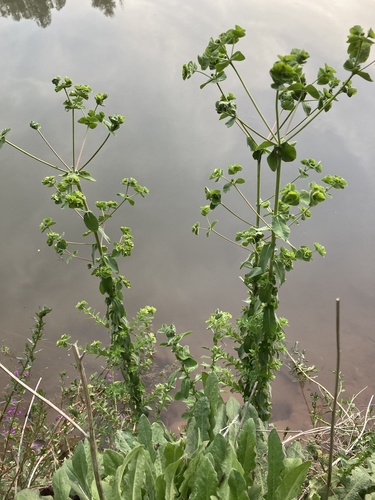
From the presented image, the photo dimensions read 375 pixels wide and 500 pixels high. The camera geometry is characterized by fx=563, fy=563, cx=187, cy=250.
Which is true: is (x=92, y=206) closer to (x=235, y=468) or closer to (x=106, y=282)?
(x=106, y=282)

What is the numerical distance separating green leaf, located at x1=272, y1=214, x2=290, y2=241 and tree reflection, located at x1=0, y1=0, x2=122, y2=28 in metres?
5.35

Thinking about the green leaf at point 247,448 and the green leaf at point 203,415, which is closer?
the green leaf at point 247,448

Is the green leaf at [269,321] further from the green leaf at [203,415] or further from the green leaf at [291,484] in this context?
the green leaf at [291,484]

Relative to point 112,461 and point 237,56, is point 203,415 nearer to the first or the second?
point 112,461

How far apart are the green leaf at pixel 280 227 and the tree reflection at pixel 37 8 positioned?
5346 mm

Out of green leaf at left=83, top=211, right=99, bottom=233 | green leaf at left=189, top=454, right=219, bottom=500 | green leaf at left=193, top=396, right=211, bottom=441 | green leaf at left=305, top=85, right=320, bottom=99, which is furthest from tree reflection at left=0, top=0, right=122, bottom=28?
green leaf at left=189, top=454, right=219, bottom=500

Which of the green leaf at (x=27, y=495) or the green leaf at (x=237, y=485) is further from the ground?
the green leaf at (x=237, y=485)

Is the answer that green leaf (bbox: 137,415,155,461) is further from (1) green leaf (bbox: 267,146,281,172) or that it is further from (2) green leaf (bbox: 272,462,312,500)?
(1) green leaf (bbox: 267,146,281,172)

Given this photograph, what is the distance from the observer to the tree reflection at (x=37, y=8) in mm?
6160

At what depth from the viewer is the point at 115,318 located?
5.83 ft

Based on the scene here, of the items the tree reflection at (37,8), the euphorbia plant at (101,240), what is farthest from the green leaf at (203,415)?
the tree reflection at (37,8)

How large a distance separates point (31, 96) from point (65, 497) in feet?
12.5

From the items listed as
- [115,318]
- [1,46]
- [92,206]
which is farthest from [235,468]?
[1,46]

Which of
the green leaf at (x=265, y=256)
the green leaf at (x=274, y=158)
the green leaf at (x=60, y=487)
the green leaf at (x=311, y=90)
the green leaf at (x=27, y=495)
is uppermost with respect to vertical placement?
the green leaf at (x=311, y=90)
